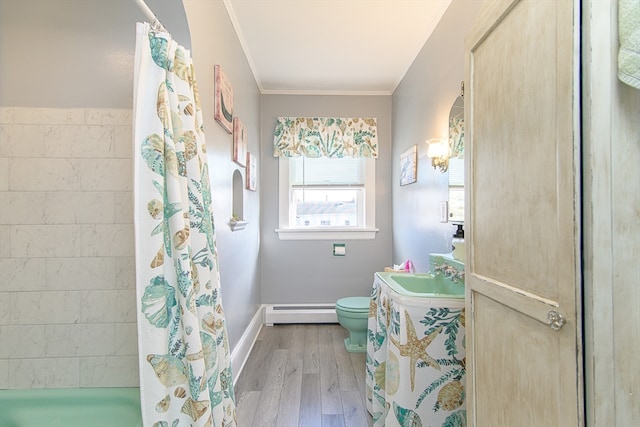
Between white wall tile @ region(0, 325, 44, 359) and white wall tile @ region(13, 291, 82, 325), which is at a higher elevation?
white wall tile @ region(13, 291, 82, 325)

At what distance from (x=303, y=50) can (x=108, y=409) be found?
2.64 m

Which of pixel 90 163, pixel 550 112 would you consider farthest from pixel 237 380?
pixel 550 112

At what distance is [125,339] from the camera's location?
4.69ft

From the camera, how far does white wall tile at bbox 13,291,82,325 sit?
4.43ft

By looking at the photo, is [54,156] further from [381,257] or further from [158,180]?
[381,257]

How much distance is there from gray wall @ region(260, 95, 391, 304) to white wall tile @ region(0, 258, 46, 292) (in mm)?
1951

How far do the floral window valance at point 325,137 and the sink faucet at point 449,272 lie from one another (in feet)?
5.80

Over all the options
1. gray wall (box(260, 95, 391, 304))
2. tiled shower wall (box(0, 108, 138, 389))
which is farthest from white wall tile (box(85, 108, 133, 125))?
gray wall (box(260, 95, 391, 304))

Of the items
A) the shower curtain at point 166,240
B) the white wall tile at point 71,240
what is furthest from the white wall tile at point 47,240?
the shower curtain at point 166,240

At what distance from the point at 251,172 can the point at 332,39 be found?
1.27 meters

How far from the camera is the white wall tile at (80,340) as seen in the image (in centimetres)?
138

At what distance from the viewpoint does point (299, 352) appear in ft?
8.22

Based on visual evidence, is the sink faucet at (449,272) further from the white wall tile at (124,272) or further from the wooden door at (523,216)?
the white wall tile at (124,272)

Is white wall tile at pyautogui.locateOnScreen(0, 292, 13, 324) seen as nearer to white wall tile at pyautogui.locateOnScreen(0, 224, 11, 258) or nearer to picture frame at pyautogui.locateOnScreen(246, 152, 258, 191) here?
white wall tile at pyautogui.locateOnScreen(0, 224, 11, 258)
